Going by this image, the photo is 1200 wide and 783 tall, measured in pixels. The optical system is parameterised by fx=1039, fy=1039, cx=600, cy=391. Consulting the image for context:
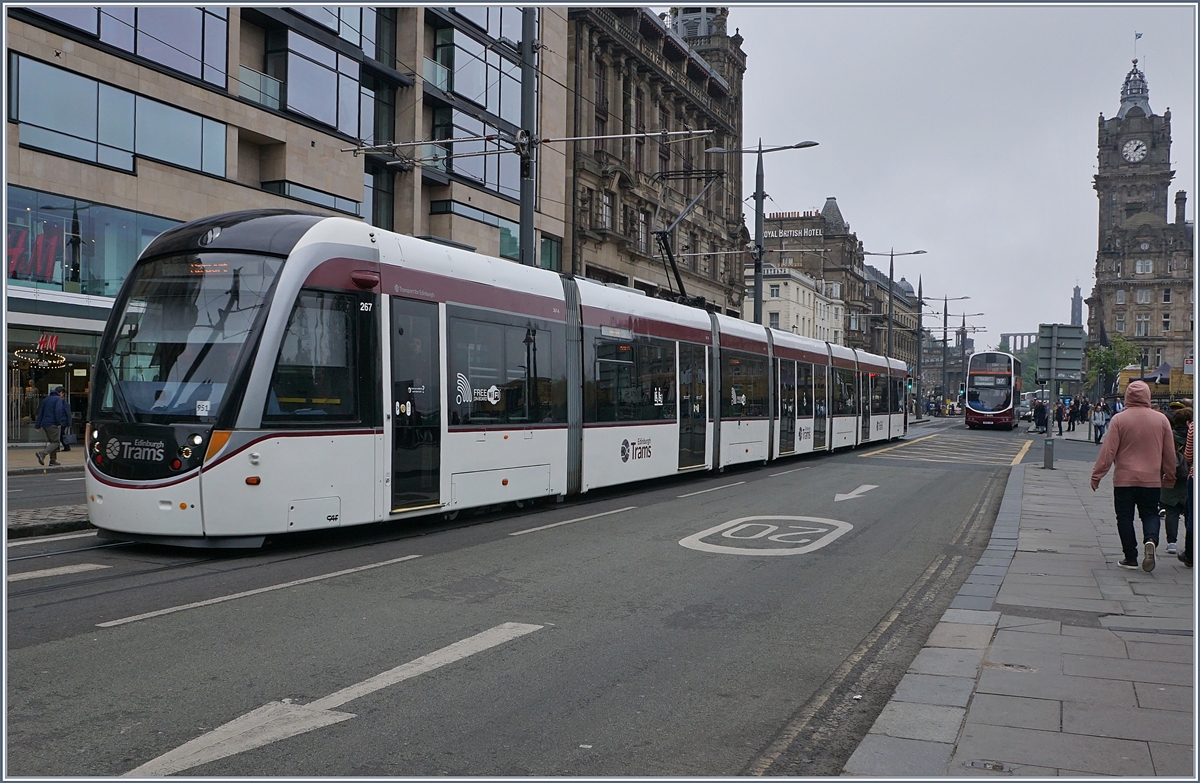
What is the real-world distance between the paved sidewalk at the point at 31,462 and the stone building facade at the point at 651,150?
1956 cm

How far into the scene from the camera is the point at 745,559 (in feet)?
33.7

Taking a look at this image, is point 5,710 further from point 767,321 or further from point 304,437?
point 767,321

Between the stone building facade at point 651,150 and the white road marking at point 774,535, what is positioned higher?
the stone building facade at point 651,150

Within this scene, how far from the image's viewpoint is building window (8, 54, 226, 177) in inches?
918

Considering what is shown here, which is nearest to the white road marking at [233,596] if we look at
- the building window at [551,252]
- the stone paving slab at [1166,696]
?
the stone paving slab at [1166,696]

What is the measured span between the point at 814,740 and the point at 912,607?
3644 millimetres

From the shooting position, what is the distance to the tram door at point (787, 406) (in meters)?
24.5

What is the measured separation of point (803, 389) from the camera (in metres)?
26.4

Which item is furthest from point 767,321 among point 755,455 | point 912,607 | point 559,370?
point 912,607

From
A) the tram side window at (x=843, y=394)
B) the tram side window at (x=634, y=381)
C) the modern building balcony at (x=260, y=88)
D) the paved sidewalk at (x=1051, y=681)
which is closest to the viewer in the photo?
the paved sidewalk at (x=1051, y=681)

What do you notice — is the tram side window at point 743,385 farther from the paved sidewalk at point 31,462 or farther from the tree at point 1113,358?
the tree at point 1113,358

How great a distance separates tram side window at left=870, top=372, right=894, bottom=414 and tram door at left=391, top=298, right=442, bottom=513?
25481 mm

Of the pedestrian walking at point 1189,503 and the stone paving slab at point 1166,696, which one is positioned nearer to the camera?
the stone paving slab at point 1166,696

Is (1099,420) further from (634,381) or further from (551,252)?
(634,381)
